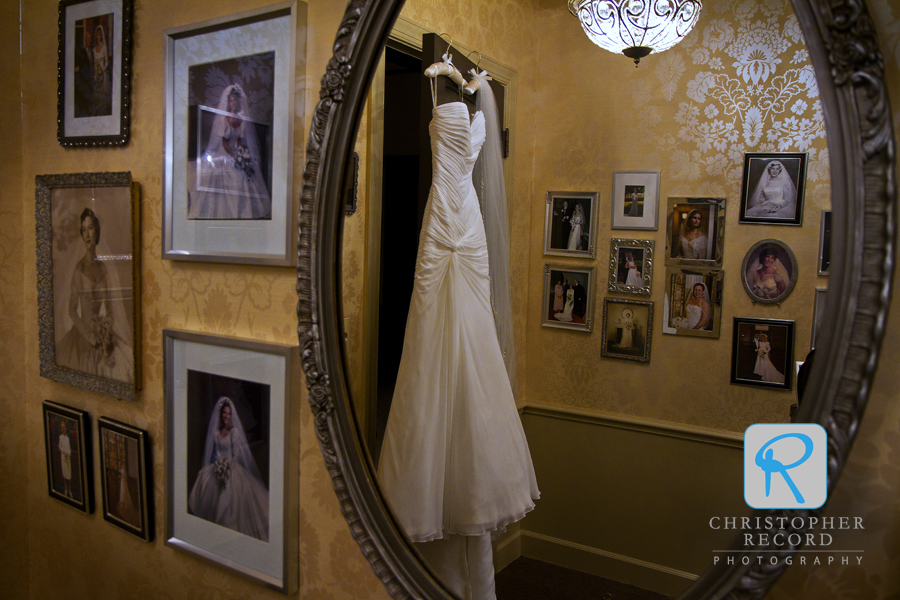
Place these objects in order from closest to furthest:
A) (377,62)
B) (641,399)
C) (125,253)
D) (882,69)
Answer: (882,69) < (641,399) < (377,62) < (125,253)

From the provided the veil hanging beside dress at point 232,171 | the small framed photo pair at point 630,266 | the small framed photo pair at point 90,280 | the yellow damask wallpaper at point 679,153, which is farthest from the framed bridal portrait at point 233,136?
the small framed photo pair at point 630,266

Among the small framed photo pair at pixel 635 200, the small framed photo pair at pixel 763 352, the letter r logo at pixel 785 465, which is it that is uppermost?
the small framed photo pair at pixel 635 200

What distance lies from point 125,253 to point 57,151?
44cm

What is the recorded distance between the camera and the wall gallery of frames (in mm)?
753

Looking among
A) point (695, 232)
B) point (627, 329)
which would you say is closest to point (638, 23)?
point (695, 232)

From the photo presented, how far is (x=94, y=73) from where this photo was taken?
157 cm

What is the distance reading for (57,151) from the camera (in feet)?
5.54

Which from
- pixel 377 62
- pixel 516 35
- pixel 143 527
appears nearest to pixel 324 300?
pixel 377 62

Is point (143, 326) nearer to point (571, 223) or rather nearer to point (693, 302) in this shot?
point (571, 223)

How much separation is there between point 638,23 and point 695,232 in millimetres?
289

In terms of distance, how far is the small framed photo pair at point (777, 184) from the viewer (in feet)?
2.37

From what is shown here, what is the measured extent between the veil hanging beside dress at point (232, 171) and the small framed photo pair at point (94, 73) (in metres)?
0.37

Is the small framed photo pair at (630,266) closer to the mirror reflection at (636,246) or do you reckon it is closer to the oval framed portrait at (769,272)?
the mirror reflection at (636,246)

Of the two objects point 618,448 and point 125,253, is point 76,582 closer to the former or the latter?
point 125,253
